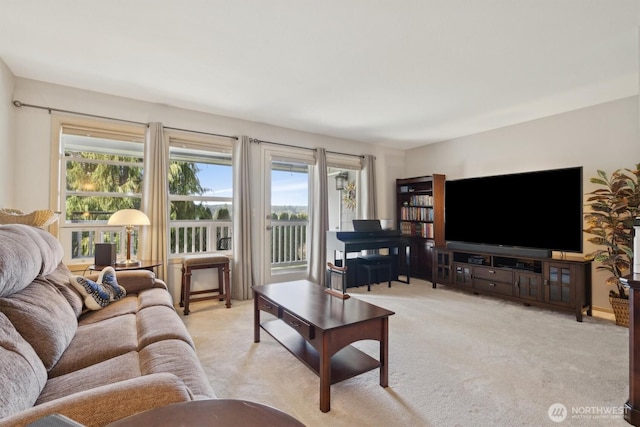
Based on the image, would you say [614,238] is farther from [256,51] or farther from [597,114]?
[256,51]

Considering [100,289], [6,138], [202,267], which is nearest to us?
[100,289]

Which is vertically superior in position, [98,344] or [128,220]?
[128,220]

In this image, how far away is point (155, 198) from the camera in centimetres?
332

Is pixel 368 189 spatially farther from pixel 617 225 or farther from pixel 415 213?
pixel 617 225

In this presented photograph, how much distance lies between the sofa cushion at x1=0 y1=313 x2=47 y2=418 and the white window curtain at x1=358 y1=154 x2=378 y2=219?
4.33 metres

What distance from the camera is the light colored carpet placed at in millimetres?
1649

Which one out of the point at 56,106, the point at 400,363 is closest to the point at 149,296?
the point at 400,363

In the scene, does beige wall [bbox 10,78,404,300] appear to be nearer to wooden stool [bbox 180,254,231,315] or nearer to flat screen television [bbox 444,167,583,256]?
wooden stool [bbox 180,254,231,315]

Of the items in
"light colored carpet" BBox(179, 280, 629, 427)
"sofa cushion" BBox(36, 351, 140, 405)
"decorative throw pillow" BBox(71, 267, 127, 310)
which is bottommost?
"light colored carpet" BBox(179, 280, 629, 427)

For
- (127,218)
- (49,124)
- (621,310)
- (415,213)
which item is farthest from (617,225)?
(49,124)

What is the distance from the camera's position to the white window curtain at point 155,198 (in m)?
3.29

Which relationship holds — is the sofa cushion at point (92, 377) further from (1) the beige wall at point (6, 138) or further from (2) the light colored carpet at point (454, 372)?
(1) the beige wall at point (6, 138)

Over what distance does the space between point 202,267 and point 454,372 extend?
2641 millimetres

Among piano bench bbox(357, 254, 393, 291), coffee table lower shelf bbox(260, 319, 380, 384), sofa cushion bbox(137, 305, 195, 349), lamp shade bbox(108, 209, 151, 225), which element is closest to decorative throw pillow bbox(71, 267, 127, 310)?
sofa cushion bbox(137, 305, 195, 349)
